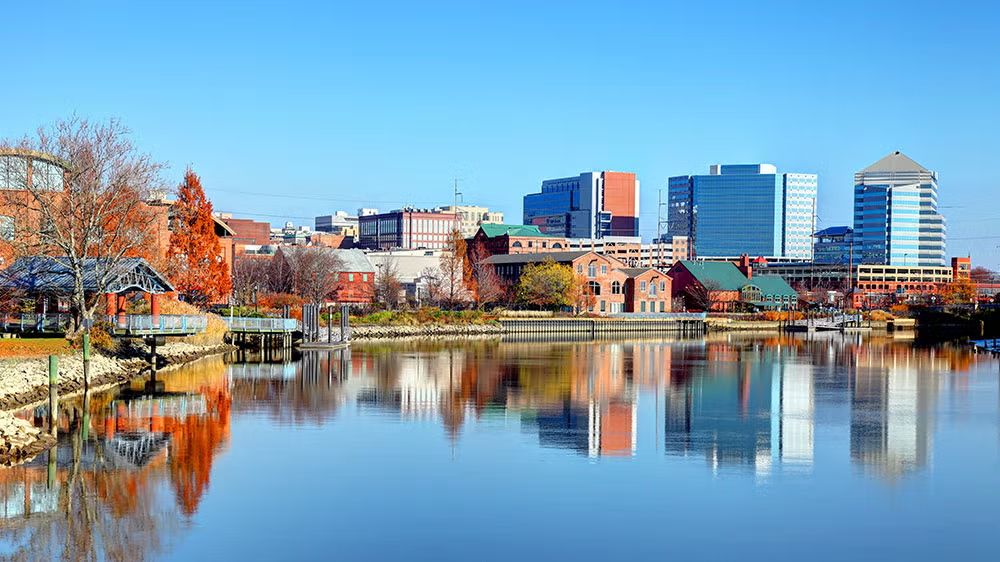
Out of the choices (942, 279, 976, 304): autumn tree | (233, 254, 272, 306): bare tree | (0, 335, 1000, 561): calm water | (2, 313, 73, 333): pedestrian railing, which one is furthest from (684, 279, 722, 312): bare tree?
(2, 313, 73, 333): pedestrian railing

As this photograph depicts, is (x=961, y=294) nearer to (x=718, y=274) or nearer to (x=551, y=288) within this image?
(x=718, y=274)

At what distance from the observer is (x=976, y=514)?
21.9 m

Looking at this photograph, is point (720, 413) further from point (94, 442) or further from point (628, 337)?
point (628, 337)

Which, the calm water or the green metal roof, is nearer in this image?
the calm water

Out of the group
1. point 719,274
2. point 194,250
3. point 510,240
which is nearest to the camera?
point 194,250

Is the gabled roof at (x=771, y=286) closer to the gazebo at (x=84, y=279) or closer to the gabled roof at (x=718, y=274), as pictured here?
the gabled roof at (x=718, y=274)

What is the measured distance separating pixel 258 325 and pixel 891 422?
37.6 m

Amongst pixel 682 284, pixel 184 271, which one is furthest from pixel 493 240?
pixel 184 271

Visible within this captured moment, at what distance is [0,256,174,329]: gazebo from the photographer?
1750 inches

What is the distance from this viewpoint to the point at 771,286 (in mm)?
132375

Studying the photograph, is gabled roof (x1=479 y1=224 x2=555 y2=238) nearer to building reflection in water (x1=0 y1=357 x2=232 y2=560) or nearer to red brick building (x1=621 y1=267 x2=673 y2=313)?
red brick building (x1=621 y1=267 x2=673 y2=313)

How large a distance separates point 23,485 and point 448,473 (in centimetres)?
928

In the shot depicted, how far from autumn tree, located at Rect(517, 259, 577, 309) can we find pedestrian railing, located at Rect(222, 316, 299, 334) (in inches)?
1725

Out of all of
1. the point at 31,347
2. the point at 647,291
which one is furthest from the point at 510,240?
the point at 31,347
